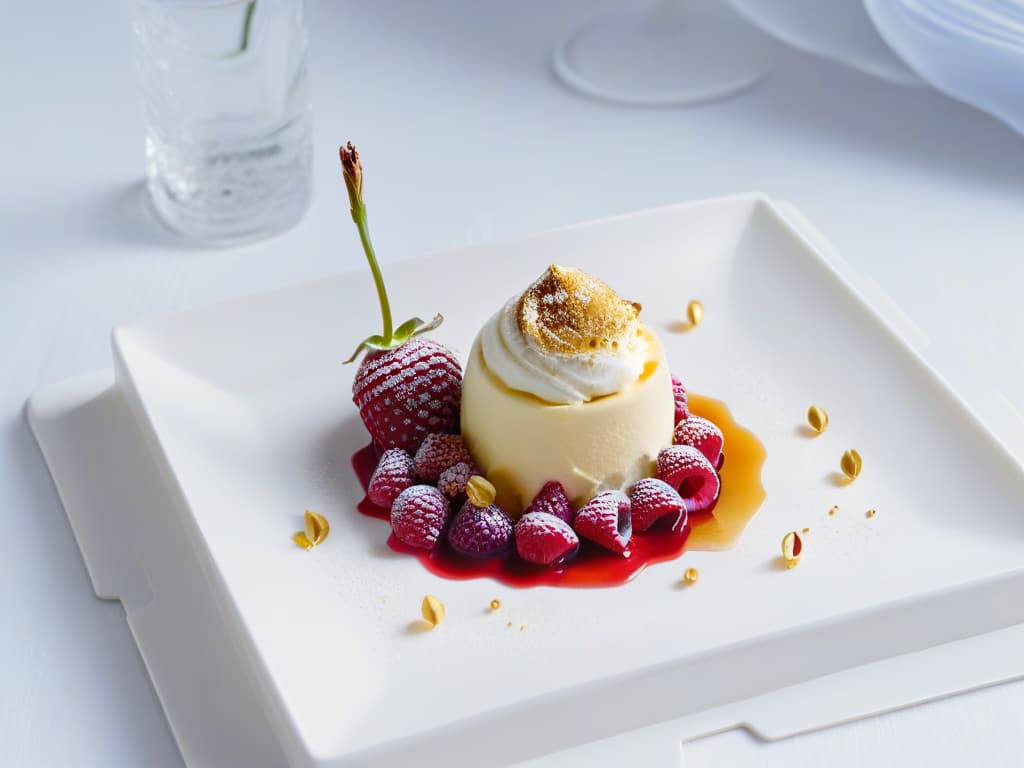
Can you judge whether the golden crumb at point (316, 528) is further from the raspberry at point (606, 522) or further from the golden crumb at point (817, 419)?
the golden crumb at point (817, 419)

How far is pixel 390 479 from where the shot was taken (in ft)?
5.77

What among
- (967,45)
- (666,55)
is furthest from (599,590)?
(666,55)

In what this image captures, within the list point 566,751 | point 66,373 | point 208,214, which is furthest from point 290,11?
point 566,751

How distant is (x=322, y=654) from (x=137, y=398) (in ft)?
1.64

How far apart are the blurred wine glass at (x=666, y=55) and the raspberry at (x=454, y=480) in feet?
4.45

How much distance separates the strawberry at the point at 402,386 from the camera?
1.82m

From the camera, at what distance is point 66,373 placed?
2164 mm

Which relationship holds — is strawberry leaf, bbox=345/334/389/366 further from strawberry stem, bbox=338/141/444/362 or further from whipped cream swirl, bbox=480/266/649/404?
whipped cream swirl, bbox=480/266/649/404

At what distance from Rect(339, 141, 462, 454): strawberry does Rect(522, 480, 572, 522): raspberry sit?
0.61 ft

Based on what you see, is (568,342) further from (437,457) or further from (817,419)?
(817,419)

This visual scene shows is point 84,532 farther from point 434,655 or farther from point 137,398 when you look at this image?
point 434,655

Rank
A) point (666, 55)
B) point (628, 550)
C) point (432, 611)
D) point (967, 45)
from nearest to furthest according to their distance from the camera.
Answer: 1. point (432, 611)
2. point (628, 550)
3. point (967, 45)
4. point (666, 55)

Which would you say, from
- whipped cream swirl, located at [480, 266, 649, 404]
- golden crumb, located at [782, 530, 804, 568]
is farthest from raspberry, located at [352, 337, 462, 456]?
golden crumb, located at [782, 530, 804, 568]

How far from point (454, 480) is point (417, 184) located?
1.04 m
